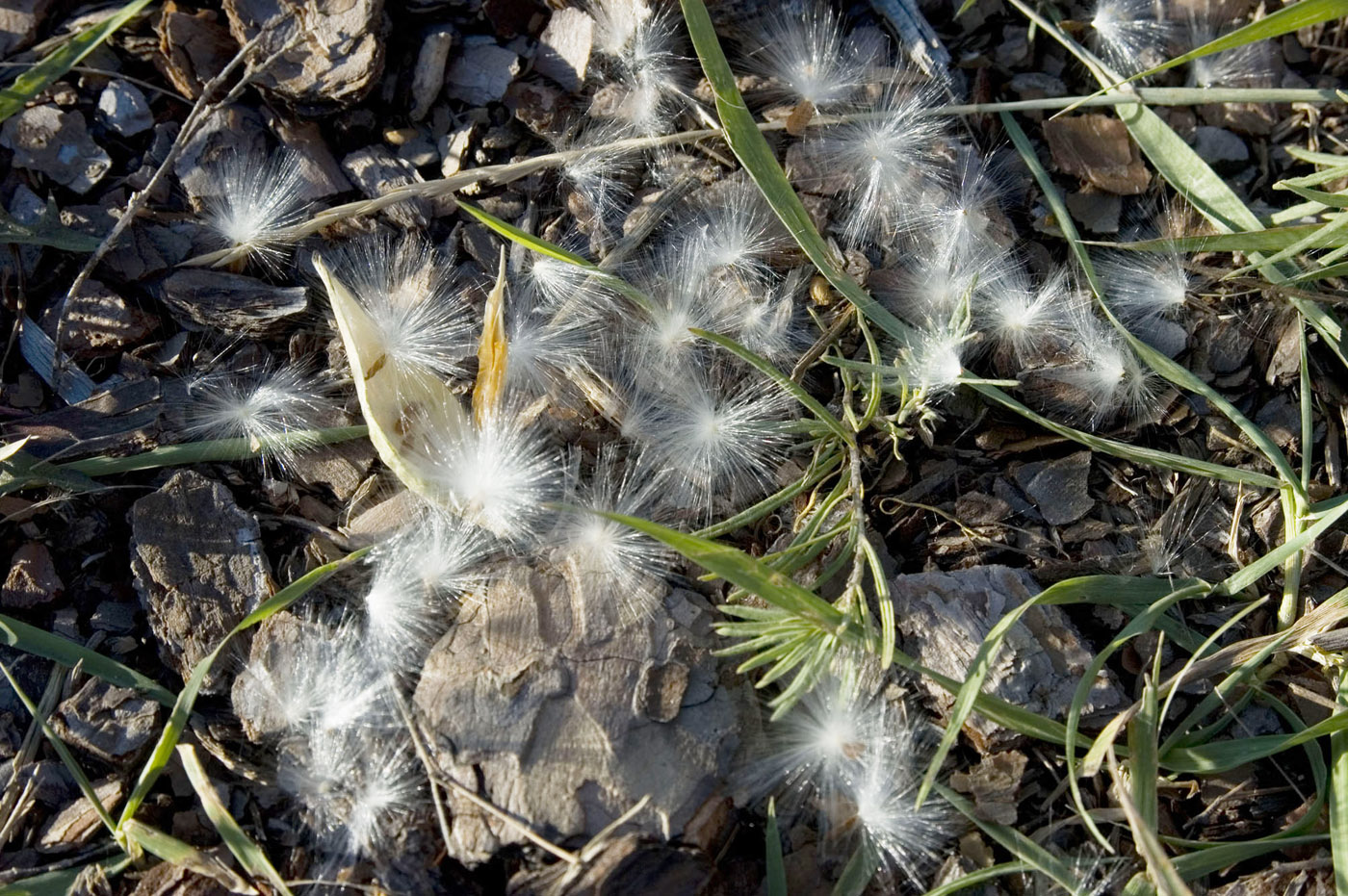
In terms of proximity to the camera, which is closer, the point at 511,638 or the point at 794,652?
the point at 794,652

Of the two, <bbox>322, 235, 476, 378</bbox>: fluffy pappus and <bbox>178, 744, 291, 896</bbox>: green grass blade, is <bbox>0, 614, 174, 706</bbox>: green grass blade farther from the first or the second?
<bbox>322, 235, 476, 378</bbox>: fluffy pappus

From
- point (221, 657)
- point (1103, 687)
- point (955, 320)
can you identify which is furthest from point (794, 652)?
point (221, 657)

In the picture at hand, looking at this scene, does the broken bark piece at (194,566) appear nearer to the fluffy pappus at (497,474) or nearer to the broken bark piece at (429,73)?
the fluffy pappus at (497,474)

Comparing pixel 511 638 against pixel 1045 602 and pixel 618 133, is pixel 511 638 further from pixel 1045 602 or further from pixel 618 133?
pixel 618 133

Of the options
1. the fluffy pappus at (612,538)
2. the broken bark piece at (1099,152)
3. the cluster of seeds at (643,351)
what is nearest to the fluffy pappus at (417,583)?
the cluster of seeds at (643,351)

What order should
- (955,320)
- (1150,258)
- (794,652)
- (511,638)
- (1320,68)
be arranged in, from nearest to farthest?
(794,652), (511,638), (955,320), (1150,258), (1320,68)

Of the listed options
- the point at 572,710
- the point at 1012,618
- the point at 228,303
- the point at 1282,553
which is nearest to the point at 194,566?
the point at 228,303
